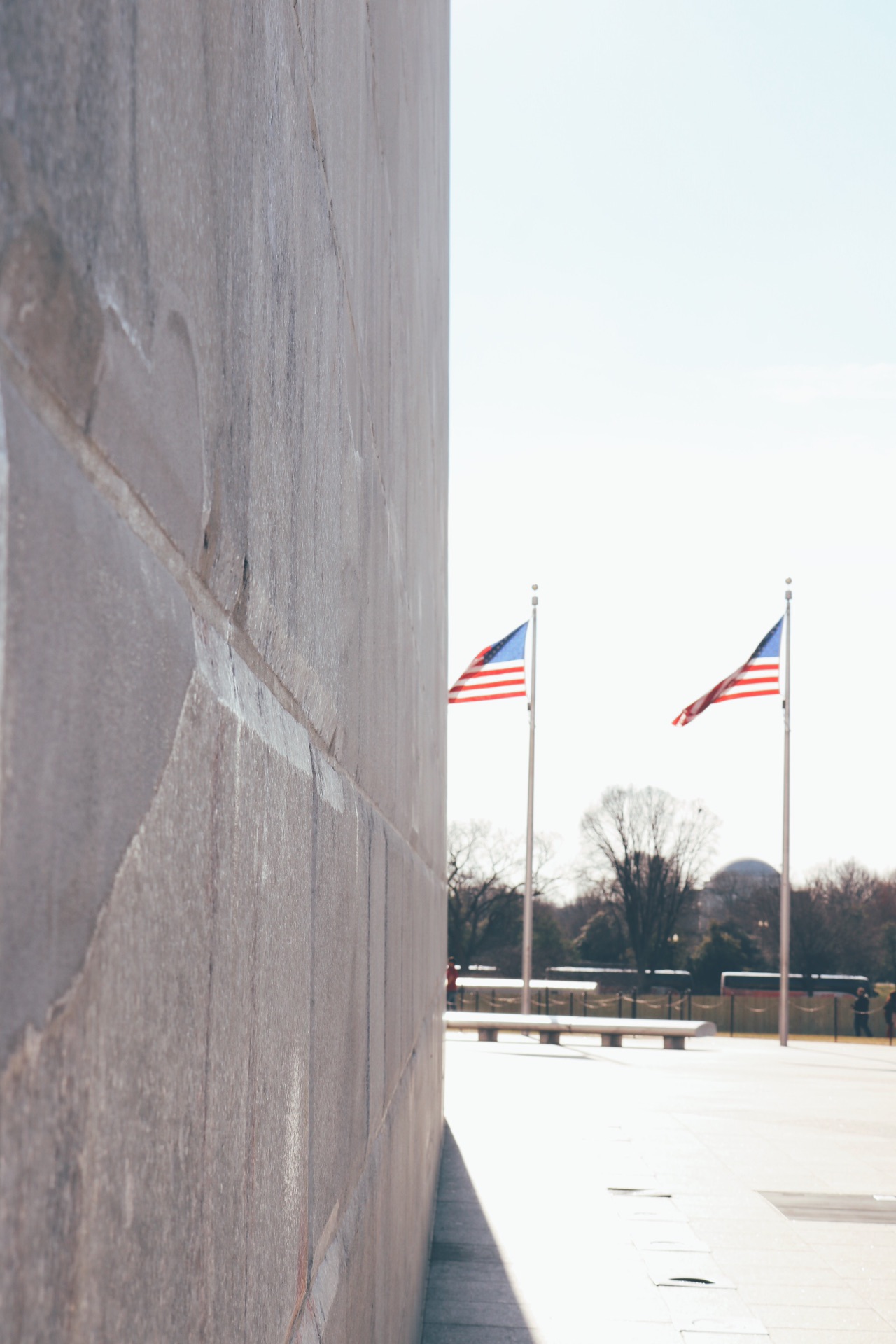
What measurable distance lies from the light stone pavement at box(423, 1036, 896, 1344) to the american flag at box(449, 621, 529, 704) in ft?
17.1

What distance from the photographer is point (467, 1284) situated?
20.7 feet

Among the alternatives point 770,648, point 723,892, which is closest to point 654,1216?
point 770,648

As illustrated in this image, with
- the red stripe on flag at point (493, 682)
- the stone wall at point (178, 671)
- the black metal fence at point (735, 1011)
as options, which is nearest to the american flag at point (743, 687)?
the red stripe on flag at point (493, 682)

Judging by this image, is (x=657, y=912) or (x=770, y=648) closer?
(x=770, y=648)

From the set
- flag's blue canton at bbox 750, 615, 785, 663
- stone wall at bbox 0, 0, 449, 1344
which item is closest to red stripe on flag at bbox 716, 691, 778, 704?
flag's blue canton at bbox 750, 615, 785, 663

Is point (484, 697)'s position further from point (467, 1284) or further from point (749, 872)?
point (749, 872)

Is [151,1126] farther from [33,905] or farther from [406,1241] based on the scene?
[406,1241]

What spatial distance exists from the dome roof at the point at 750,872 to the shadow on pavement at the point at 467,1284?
2554 inches

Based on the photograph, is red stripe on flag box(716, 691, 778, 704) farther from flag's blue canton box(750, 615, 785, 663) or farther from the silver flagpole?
the silver flagpole

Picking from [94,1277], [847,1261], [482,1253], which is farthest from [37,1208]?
[847,1261]

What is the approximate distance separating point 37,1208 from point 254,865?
0.48 m

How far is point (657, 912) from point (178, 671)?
66.0 metres

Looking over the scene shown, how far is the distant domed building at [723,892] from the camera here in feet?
229

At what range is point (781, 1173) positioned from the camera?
10.1 metres
